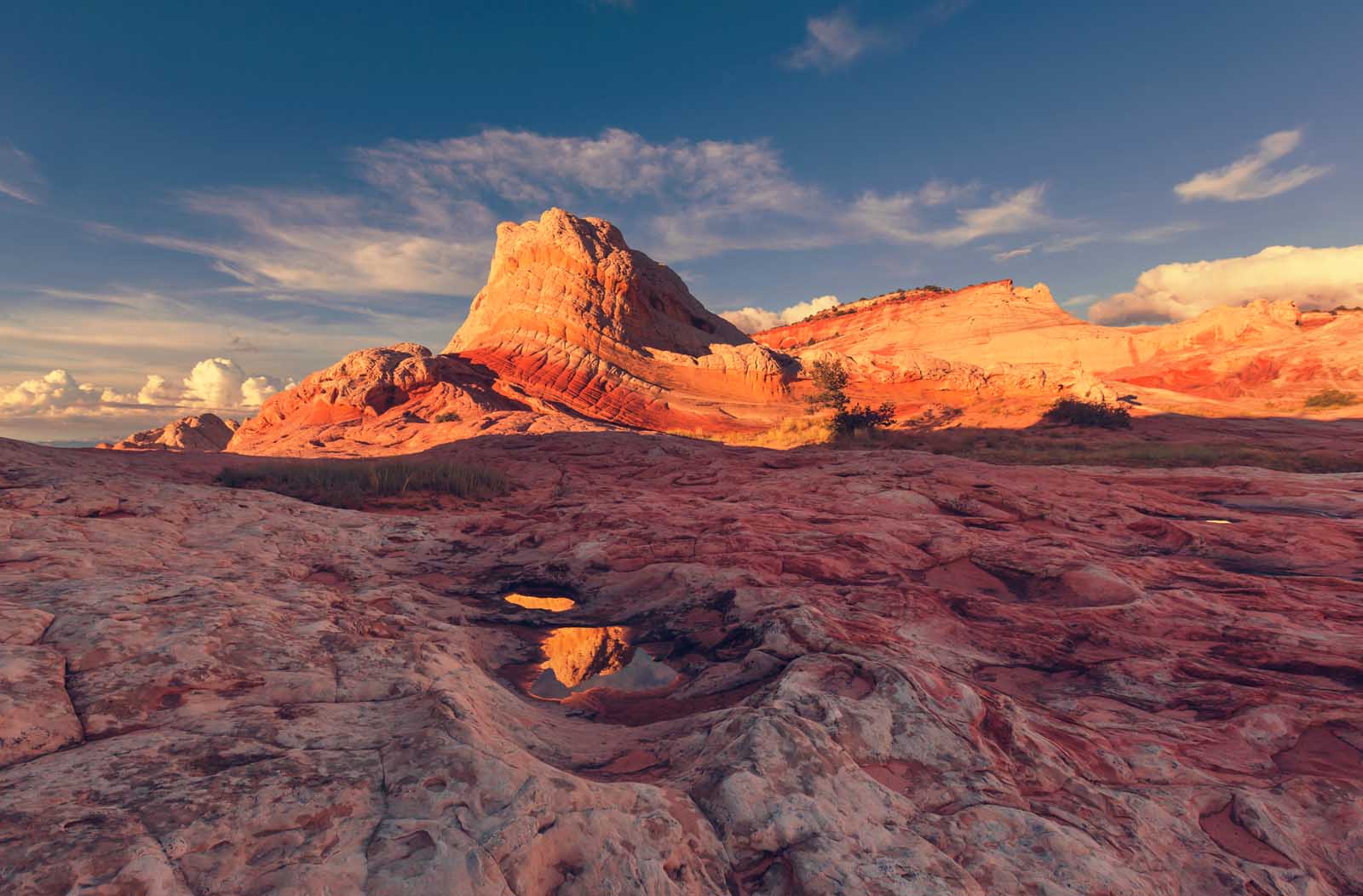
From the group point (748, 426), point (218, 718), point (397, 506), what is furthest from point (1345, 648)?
point (748, 426)

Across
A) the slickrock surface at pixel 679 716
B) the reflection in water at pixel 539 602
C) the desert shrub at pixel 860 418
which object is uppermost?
the desert shrub at pixel 860 418

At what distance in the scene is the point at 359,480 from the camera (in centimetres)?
1048

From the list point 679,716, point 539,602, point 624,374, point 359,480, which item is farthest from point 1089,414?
point 679,716

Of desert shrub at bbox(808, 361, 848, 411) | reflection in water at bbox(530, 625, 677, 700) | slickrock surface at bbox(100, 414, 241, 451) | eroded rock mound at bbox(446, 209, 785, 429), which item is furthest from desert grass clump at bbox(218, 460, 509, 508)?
slickrock surface at bbox(100, 414, 241, 451)

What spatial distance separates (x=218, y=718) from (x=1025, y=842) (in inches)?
123

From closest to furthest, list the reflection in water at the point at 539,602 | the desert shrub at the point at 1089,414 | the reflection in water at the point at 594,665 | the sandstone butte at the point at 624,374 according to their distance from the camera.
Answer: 1. the reflection in water at the point at 594,665
2. the reflection in water at the point at 539,602
3. the desert shrub at the point at 1089,414
4. the sandstone butte at the point at 624,374

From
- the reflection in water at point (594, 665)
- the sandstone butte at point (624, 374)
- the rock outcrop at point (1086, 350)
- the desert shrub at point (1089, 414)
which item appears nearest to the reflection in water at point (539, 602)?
the reflection in water at point (594, 665)

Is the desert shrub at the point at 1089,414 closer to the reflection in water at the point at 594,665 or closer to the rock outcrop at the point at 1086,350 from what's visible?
the rock outcrop at the point at 1086,350

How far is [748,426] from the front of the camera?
79.4ft

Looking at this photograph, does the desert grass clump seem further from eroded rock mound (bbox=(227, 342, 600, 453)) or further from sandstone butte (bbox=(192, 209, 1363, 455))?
eroded rock mound (bbox=(227, 342, 600, 453))

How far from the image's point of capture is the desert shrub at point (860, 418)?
69.9 feet

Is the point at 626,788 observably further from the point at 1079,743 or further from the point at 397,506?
the point at 397,506

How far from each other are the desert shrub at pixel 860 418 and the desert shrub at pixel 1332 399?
20.7 metres

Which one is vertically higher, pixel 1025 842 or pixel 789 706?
pixel 789 706
